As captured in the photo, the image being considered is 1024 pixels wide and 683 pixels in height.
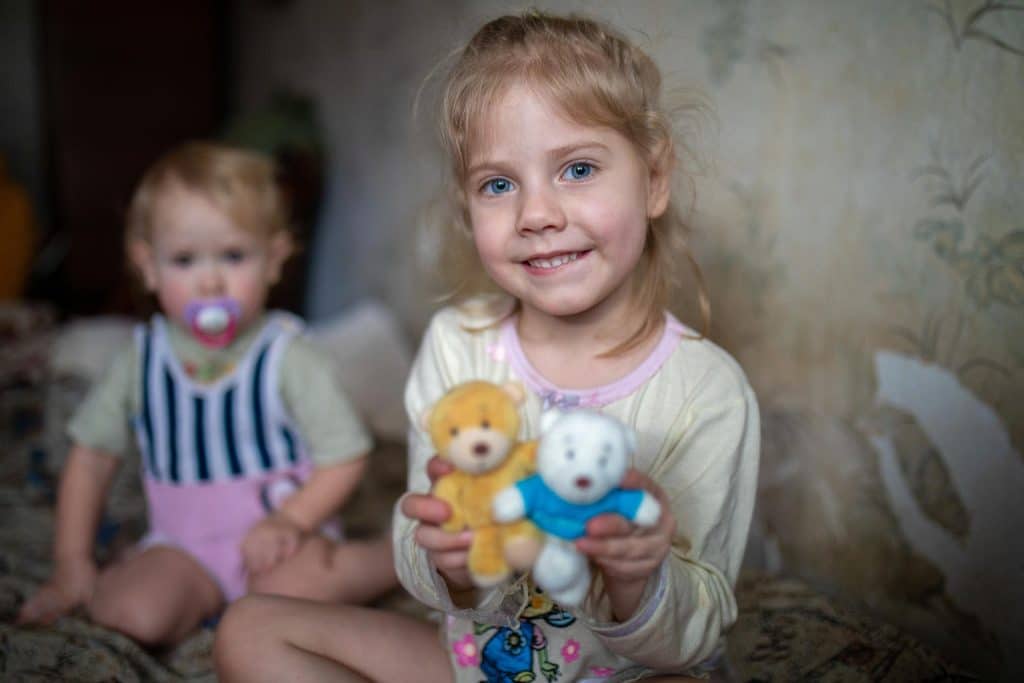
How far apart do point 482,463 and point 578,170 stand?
34 cm

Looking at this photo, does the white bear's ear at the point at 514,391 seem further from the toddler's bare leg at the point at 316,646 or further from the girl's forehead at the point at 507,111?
the toddler's bare leg at the point at 316,646

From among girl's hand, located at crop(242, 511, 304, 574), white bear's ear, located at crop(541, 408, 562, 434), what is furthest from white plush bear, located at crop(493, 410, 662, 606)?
girl's hand, located at crop(242, 511, 304, 574)

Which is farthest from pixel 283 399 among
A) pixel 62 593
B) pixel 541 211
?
pixel 541 211

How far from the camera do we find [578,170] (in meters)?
0.89

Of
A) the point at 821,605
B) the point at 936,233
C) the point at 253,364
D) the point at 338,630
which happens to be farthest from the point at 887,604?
the point at 253,364

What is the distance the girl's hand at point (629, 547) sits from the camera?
0.68m

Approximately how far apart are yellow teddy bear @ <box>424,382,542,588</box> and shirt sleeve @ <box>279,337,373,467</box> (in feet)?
2.04

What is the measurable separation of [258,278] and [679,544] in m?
0.79

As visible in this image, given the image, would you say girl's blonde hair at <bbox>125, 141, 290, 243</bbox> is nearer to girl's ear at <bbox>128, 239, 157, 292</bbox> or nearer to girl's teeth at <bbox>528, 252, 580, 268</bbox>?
girl's ear at <bbox>128, 239, 157, 292</bbox>

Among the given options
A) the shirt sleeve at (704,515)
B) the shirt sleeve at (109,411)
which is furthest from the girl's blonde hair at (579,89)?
the shirt sleeve at (109,411)

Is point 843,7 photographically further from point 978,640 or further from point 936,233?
point 978,640

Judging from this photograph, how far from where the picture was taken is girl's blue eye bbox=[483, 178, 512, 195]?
2.99 ft

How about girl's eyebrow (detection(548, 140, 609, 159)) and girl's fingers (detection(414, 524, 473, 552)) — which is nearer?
girl's fingers (detection(414, 524, 473, 552))

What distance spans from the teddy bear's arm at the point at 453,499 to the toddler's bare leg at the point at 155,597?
0.66 m
